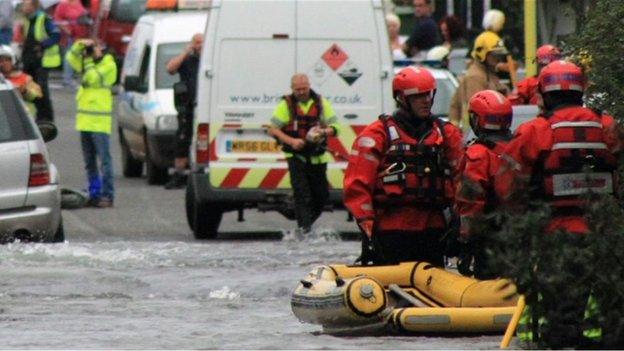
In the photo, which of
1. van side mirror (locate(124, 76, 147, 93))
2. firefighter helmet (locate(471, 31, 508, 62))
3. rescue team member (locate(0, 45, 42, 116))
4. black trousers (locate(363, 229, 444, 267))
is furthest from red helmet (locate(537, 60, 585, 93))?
van side mirror (locate(124, 76, 147, 93))

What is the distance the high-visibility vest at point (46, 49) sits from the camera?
26.6m

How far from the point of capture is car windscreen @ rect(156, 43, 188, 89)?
25.0 meters

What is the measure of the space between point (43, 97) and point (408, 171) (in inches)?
622

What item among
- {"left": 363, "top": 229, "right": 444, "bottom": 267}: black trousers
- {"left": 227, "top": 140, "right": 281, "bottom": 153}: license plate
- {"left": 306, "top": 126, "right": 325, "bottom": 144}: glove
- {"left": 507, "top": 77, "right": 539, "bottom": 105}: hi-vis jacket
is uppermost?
{"left": 363, "top": 229, "right": 444, "bottom": 267}: black trousers

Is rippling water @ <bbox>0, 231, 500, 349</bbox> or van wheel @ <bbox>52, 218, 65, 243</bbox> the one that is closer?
rippling water @ <bbox>0, 231, 500, 349</bbox>

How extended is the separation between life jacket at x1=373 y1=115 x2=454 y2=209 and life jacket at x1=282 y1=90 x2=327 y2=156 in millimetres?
7249

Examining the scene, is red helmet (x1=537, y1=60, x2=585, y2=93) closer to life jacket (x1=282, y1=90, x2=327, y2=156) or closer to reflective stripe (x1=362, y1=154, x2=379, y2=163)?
reflective stripe (x1=362, y1=154, x2=379, y2=163)

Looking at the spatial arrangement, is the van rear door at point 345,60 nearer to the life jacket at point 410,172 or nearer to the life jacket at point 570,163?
the life jacket at point 410,172

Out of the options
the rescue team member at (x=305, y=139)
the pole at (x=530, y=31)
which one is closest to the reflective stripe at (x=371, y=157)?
the rescue team member at (x=305, y=139)

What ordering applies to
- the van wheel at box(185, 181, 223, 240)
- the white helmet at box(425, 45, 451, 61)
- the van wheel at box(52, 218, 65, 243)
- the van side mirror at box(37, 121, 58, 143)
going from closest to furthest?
the van wheel at box(52, 218, 65, 243) → the van side mirror at box(37, 121, 58, 143) → the van wheel at box(185, 181, 223, 240) → the white helmet at box(425, 45, 451, 61)

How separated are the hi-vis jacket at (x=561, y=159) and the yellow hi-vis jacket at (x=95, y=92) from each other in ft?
42.3

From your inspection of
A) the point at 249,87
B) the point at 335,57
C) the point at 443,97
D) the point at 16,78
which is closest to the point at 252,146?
the point at 249,87

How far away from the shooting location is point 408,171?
11.4 metres

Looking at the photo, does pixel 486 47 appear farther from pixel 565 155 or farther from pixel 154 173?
pixel 565 155
